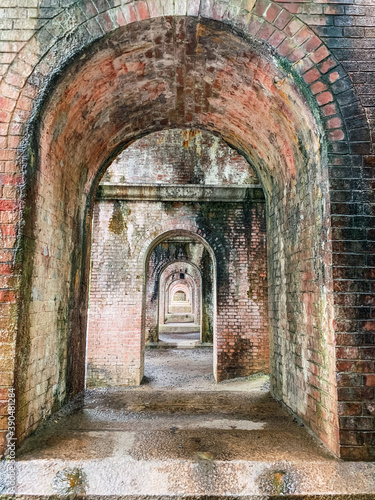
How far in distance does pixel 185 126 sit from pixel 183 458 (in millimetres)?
4043

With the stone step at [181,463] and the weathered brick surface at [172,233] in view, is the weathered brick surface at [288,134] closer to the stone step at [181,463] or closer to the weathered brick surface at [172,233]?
the stone step at [181,463]

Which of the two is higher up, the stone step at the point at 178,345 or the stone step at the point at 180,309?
the stone step at the point at 180,309

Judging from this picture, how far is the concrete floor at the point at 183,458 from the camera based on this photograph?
2.42 metres

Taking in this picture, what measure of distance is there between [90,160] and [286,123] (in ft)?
8.09

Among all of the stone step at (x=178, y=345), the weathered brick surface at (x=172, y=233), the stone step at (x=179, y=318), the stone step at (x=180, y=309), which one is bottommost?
the stone step at (x=178, y=345)

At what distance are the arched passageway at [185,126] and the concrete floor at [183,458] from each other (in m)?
0.24

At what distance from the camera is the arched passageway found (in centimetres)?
299

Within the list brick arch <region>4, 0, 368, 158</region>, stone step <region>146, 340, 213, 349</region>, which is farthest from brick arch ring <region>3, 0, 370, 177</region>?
stone step <region>146, 340, 213, 349</region>

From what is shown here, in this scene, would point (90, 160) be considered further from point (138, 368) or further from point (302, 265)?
point (138, 368)

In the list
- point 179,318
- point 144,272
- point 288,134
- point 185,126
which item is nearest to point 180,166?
point 144,272

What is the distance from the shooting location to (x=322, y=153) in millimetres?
2943

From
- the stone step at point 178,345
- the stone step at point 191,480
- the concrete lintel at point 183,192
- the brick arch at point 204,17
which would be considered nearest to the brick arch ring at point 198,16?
the brick arch at point 204,17

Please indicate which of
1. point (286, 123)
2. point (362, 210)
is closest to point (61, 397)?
point (362, 210)

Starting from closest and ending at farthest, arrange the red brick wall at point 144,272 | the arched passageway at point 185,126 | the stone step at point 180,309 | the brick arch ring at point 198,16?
1. the brick arch ring at point 198,16
2. the arched passageway at point 185,126
3. the red brick wall at point 144,272
4. the stone step at point 180,309
